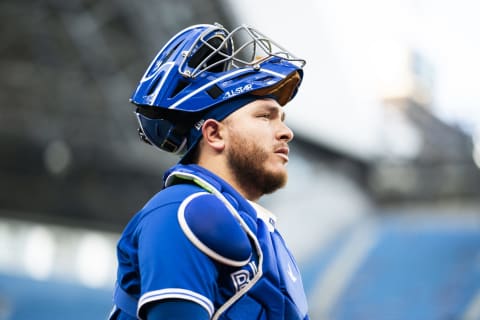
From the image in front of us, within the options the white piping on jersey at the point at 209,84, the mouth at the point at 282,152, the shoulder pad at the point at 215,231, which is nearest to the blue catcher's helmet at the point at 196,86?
the white piping on jersey at the point at 209,84

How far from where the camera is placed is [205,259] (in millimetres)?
1386

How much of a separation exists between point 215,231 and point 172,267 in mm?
93

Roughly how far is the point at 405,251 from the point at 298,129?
329 centimetres

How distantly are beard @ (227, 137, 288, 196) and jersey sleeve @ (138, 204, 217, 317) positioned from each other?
9.7 inches

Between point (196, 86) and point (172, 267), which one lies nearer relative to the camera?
point (172, 267)

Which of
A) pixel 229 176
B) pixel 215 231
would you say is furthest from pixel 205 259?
pixel 229 176

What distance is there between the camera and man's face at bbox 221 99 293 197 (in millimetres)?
1618

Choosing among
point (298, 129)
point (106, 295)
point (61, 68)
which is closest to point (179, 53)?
point (106, 295)

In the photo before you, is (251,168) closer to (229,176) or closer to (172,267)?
(229,176)

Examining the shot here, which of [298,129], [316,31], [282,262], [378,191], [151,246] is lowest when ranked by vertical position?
[378,191]

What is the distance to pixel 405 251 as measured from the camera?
12805 mm

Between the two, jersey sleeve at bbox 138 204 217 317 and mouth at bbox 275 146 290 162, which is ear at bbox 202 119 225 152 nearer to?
mouth at bbox 275 146 290 162

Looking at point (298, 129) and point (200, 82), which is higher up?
point (200, 82)

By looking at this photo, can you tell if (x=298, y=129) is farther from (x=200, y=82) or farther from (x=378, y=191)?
(x=200, y=82)
